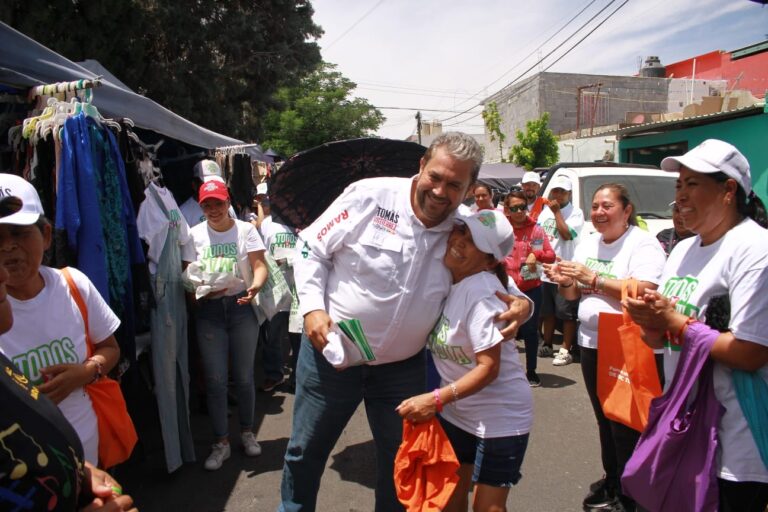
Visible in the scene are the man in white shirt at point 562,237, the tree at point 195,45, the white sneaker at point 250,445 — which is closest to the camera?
the white sneaker at point 250,445

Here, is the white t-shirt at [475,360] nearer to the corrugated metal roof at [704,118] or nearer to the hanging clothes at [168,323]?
the hanging clothes at [168,323]

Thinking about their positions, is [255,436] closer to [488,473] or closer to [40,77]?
[488,473]

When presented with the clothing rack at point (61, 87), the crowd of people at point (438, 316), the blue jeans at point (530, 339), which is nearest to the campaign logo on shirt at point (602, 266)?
the crowd of people at point (438, 316)

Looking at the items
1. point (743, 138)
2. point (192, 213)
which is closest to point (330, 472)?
point (192, 213)

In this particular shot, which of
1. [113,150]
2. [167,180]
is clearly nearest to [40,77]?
[113,150]

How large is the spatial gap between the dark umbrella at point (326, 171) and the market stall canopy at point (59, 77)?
59.0 inches

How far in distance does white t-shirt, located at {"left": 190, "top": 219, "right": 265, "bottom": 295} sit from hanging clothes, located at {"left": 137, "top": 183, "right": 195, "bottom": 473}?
0.53 ft

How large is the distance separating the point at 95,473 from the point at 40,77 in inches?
108

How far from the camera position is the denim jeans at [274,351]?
5.37 meters

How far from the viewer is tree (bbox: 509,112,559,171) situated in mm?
22250

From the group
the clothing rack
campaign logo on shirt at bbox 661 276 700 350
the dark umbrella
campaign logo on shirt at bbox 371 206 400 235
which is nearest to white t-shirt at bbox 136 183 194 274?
the clothing rack

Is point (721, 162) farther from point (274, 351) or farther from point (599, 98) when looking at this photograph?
point (599, 98)

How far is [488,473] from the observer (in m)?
2.24

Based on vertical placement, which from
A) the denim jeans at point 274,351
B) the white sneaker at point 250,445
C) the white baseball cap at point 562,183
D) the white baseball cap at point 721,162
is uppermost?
the white baseball cap at point 721,162
